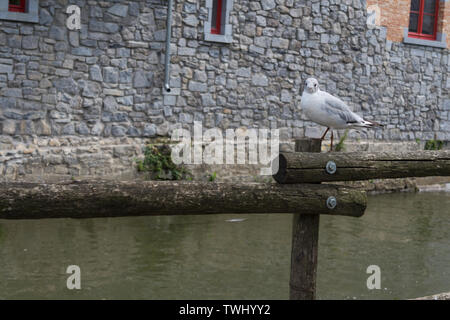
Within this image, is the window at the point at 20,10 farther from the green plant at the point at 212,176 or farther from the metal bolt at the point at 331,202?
the metal bolt at the point at 331,202

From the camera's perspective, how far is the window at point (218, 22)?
11492mm

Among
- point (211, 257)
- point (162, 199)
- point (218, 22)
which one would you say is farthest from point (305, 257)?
point (218, 22)

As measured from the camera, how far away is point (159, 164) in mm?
11070

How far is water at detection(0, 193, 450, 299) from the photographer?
20.9 feet

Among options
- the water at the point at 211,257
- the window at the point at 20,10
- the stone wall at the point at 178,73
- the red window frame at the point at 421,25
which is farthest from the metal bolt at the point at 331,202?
the red window frame at the point at 421,25

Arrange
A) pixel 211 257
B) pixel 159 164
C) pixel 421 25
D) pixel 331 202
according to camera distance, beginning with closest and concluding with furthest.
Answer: pixel 331 202
pixel 211 257
pixel 159 164
pixel 421 25

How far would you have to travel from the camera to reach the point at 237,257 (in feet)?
25.3

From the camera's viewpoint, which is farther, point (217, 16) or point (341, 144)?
point (341, 144)

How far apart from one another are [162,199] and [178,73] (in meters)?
7.98

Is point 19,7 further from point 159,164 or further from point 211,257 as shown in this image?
point 211,257

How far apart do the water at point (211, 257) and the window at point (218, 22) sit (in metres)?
3.51

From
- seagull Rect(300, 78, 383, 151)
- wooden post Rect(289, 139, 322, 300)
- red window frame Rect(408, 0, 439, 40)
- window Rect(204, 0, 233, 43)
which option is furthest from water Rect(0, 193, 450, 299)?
red window frame Rect(408, 0, 439, 40)

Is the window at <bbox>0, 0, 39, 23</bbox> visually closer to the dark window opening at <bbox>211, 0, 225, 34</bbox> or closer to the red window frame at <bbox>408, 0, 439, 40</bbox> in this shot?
the dark window opening at <bbox>211, 0, 225, 34</bbox>
